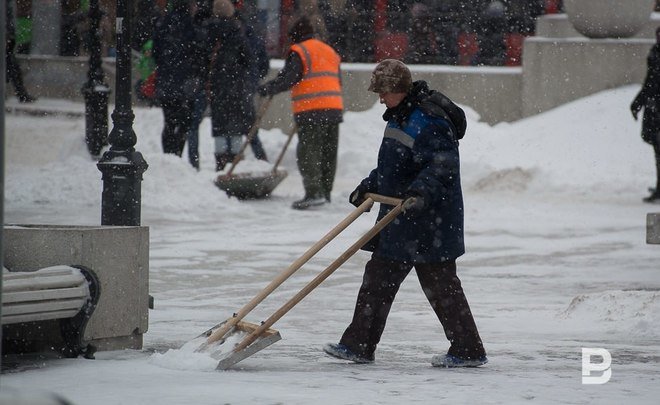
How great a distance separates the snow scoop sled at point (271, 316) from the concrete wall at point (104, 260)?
1.57ft

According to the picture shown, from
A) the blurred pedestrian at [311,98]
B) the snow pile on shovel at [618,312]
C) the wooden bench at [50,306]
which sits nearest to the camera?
the wooden bench at [50,306]

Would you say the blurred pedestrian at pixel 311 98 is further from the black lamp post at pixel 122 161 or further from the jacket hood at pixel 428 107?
the jacket hood at pixel 428 107

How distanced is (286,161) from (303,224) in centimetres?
502

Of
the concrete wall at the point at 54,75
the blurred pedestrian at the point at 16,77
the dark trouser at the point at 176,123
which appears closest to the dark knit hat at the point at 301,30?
the dark trouser at the point at 176,123

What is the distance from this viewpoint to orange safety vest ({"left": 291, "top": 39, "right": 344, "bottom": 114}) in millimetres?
14750

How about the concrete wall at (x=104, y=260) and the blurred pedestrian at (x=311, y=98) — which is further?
the blurred pedestrian at (x=311, y=98)

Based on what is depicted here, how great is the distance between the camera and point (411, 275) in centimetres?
1083

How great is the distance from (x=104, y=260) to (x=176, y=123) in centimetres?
953

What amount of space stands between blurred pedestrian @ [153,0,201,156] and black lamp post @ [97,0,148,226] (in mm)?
7644

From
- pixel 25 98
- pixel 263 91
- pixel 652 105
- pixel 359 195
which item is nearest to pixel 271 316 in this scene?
pixel 359 195

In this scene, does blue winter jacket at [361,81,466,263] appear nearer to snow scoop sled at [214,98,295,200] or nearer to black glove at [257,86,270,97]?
black glove at [257,86,270,97]

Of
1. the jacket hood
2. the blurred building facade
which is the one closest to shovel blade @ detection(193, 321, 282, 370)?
the jacket hood

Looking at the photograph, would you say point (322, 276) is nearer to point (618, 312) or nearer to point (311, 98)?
Result: point (618, 312)

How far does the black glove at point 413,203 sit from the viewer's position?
6.60m
